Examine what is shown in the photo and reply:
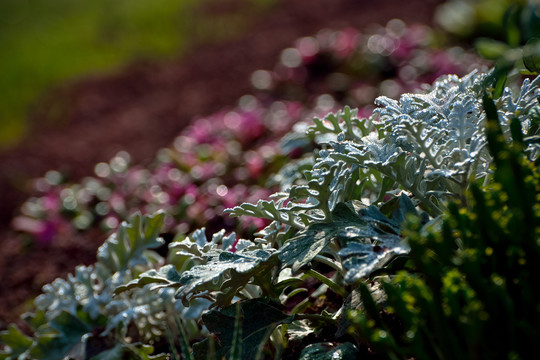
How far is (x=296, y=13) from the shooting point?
25.3 feet

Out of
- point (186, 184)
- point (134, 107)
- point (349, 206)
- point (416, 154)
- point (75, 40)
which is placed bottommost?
point (134, 107)

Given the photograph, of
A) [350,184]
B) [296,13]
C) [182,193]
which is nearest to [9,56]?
[296,13]

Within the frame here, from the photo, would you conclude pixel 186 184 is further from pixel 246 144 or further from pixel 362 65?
pixel 362 65

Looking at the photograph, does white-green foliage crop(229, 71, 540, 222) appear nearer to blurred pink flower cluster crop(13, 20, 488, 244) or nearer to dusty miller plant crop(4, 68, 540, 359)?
dusty miller plant crop(4, 68, 540, 359)

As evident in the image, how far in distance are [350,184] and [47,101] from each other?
18.4 ft

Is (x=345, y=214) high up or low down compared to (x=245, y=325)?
up

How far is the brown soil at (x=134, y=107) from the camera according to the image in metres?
3.87

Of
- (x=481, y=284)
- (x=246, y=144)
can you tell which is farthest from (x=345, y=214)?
(x=246, y=144)

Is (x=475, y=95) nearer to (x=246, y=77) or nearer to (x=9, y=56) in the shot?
(x=246, y=77)

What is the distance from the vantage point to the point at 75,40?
28.3 feet

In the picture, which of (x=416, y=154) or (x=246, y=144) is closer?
(x=416, y=154)

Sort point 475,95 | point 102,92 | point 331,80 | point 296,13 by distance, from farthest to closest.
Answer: point 296,13 < point 102,92 < point 331,80 < point 475,95

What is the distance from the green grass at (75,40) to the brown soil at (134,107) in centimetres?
38

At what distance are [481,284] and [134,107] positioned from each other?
5227mm
